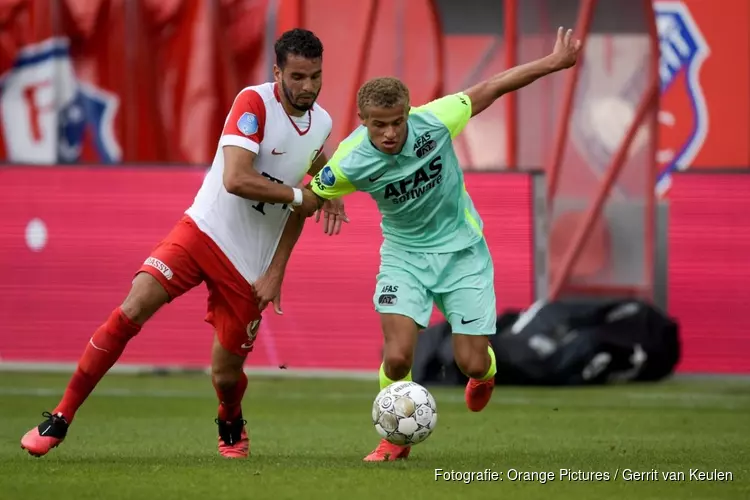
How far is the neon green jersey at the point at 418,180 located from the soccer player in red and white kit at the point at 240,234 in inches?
8.9

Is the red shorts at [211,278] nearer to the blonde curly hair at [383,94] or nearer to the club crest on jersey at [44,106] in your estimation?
the blonde curly hair at [383,94]

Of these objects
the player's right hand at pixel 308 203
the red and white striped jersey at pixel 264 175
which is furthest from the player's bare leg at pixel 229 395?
the player's right hand at pixel 308 203

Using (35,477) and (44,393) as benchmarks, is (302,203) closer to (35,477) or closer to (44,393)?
(35,477)

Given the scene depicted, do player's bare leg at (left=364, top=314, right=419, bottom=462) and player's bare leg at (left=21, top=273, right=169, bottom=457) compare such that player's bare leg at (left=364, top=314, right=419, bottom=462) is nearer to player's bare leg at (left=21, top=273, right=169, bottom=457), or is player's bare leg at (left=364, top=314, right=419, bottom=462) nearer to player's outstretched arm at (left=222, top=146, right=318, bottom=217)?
player's outstretched arm at (left=222, top=146, right=318, bottom=217)

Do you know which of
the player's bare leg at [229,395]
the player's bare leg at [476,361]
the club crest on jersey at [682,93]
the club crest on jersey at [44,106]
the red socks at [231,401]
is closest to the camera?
the player's bare leg at [229,395]

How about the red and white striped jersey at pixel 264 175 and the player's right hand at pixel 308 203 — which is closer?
the player's right hand at pixel 308 203

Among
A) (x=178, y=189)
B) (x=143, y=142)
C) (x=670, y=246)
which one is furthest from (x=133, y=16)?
(x=670, y=246)

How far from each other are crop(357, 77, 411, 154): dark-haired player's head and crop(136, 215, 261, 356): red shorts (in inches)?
41.4

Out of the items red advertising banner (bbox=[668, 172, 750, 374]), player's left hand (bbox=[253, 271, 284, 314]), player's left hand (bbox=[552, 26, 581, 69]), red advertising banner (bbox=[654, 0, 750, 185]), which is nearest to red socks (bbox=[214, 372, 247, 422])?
player's left hand (bbox=[253, 271, 284, 314])

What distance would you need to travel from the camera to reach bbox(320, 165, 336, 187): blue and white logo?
8000mm

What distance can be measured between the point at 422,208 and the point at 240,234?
99cm

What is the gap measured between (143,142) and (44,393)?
10.9 meters

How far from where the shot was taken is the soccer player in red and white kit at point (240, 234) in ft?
26.0

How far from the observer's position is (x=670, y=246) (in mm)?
15188
